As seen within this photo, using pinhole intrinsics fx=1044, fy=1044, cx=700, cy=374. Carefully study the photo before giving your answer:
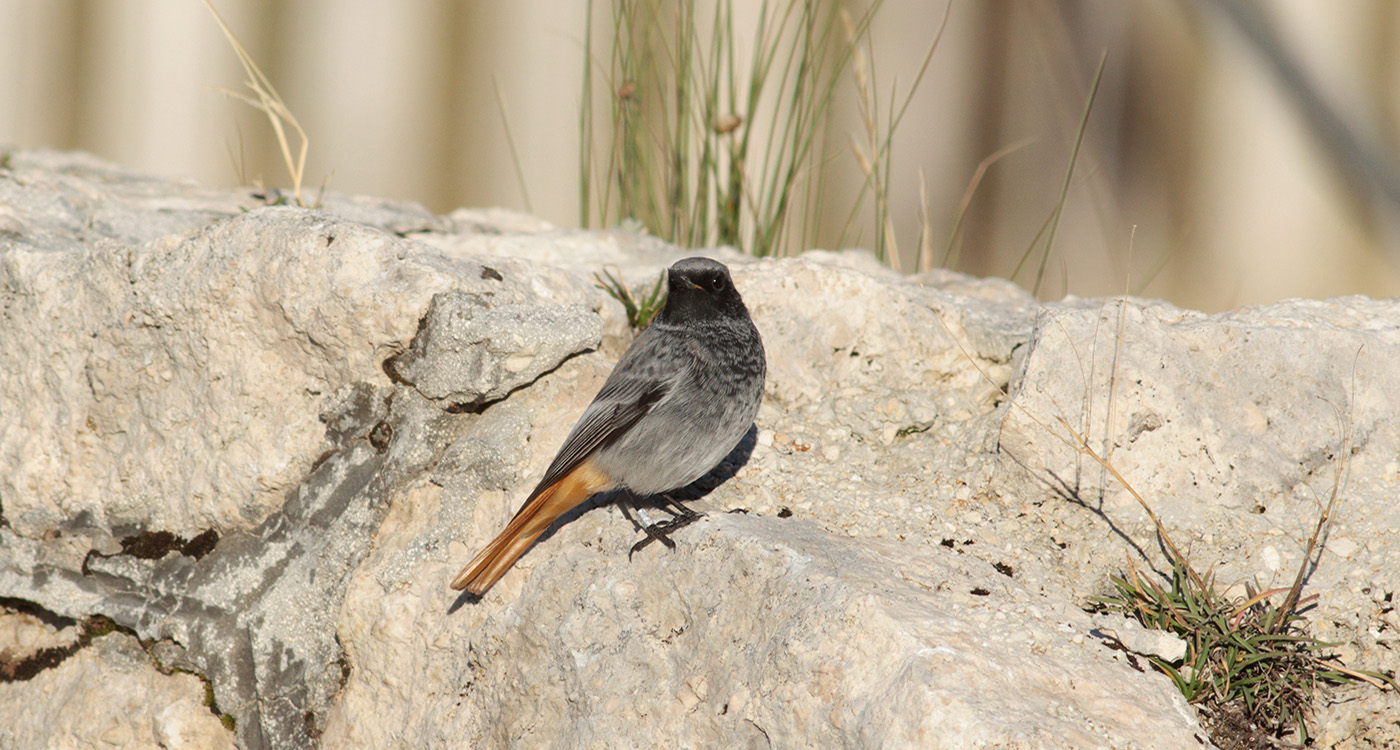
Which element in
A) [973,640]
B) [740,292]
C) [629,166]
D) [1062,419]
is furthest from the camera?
[629,166]

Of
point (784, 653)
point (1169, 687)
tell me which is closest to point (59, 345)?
point (784, 653)

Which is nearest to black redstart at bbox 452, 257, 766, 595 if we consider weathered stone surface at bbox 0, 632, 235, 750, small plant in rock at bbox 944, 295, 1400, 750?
weathered stone surface at bbox 0, 632, 235, 750

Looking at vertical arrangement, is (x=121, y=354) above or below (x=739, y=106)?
below

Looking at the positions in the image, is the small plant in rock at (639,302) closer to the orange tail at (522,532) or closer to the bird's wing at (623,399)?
the bird's wing at (623,399)

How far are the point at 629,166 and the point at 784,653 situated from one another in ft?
10.6

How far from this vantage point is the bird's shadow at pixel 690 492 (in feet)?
11.4

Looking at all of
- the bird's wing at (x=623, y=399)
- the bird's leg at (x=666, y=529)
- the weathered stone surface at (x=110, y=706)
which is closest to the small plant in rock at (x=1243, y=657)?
the bird's leg at (x=666, y=529)

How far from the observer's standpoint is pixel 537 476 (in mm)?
3445

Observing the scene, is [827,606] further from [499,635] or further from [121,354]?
[121,354]

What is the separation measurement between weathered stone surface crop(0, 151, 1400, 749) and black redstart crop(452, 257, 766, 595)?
0.49 feet

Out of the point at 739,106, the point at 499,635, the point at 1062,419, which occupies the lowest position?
the point at 499,635

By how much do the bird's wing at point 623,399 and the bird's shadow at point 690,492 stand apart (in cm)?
21

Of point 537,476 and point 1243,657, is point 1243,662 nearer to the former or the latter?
point 1243,657

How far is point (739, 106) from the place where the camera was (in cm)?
579
